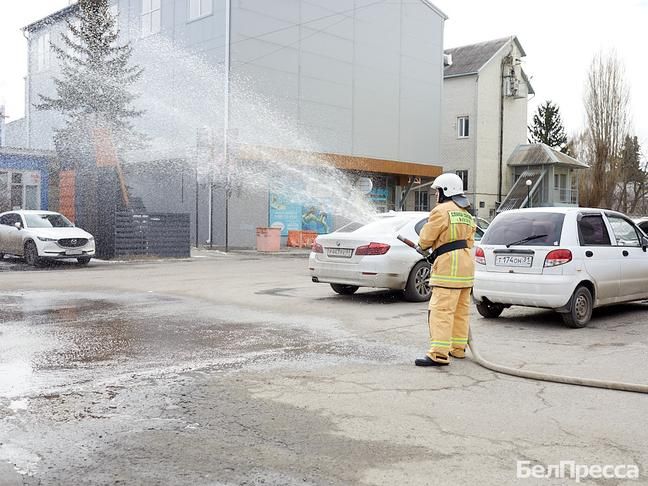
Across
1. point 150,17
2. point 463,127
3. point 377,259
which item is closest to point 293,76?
point 150,17

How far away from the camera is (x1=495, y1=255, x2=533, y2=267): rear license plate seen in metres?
8.71

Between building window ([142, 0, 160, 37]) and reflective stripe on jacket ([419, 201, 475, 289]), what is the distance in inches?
1069

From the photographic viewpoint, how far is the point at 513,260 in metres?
8.83

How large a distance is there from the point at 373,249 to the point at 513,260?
8.51ft

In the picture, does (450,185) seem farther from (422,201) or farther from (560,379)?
(422,201)

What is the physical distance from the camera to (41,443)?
163 inches

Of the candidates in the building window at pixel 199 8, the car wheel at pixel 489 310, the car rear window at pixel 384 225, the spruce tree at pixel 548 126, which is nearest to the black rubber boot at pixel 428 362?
the car wheel at pixel 489 310

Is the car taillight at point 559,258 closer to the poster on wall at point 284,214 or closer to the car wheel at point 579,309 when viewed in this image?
the car wheel at point 579,309

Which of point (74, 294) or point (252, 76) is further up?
point (252, 76)

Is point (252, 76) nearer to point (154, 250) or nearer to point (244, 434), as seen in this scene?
point (154, 250)

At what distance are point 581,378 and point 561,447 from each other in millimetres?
1787

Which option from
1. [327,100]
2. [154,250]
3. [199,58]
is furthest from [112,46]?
[154,250]

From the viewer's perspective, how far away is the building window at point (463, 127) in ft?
141

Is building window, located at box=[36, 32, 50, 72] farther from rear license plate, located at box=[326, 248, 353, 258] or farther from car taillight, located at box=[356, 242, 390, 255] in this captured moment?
car taillight, located at box=[356, 242, 390, 255]
